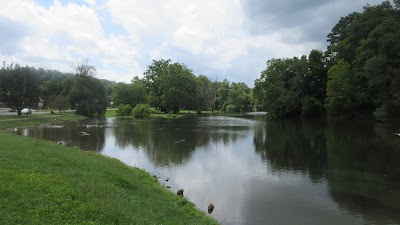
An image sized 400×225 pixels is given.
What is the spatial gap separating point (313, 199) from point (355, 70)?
60582mm

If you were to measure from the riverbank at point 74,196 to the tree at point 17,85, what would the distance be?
54174mm

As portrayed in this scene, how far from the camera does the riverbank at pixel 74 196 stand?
945cm

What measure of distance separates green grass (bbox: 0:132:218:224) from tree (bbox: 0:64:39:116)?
5502 centimetres

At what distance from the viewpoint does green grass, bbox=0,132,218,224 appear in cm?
944

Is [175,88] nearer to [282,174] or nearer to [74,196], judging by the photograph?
[282,174]

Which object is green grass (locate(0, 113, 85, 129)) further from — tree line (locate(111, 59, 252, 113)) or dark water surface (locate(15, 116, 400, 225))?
tree line (locate(111, 59, 252, 113))

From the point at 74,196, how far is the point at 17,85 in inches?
2536

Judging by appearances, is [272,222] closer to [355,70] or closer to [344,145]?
[344,145]

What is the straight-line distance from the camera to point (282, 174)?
25219mm

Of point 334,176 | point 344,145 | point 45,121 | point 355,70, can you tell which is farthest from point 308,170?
point 45,121

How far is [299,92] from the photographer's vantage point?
311ft

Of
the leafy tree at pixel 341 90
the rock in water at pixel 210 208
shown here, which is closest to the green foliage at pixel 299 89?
the leafy tree at pixel 341 90

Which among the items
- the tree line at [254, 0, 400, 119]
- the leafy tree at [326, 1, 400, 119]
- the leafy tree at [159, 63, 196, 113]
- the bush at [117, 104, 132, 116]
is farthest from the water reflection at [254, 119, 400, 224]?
the leafy tree at [159, 63, 196, 113]

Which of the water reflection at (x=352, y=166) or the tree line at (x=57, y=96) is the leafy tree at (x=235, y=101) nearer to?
the tree line at (x=57, y=96)
